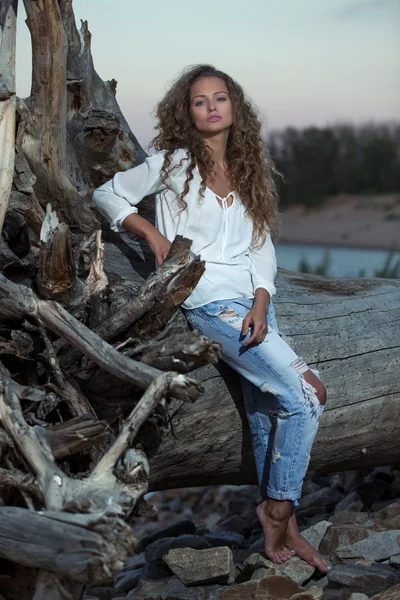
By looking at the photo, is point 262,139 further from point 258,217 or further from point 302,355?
point 302,355

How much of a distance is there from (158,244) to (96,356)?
78cm

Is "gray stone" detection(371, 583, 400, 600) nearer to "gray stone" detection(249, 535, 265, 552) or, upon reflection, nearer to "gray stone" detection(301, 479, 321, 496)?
"gray stone" detection(249, 535, 265, 552)

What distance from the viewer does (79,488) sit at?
3045 millimetres

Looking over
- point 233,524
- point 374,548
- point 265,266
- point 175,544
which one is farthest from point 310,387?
point 233,524

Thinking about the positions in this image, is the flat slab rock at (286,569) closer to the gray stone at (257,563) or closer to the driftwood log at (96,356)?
the gray stone at (257,563)

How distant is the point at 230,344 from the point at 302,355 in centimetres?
64

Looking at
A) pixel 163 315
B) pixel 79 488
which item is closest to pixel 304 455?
pixel 163 315

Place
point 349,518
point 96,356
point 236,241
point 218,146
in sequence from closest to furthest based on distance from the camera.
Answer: point 96,356, point 236,241, point 218,146, point 349,518

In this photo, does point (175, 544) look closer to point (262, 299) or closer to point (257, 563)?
point (257, 563)

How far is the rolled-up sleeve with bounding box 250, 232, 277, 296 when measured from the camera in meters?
4.22

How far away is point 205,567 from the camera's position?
14.3 ft

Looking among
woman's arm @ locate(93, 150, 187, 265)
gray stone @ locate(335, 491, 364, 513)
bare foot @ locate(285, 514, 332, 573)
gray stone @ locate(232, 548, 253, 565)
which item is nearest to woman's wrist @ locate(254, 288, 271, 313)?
woman's arm @ locate(93, 150, 187, 265)

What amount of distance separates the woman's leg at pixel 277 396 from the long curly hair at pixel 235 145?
540 mm

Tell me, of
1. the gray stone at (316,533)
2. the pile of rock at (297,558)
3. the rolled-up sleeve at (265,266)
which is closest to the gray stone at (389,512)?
the pile of rock at (297,558)
